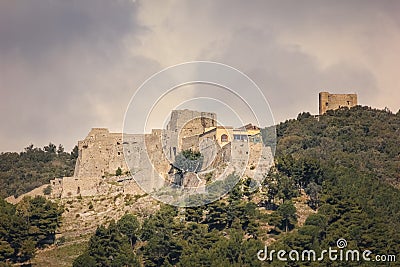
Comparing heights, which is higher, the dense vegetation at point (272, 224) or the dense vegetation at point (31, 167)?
the dense vegetation at point (31, 167)

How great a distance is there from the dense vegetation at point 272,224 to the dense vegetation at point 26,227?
2.93m

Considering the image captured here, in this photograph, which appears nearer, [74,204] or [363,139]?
[74,204]

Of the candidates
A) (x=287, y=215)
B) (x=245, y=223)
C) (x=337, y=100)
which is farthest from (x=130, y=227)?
(x=337, y=100)

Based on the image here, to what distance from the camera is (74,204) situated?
1960 inches

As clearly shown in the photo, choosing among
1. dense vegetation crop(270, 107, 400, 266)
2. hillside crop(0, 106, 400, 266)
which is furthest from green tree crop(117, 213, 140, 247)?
dense vegetation crop(270, 107, 400, 266)

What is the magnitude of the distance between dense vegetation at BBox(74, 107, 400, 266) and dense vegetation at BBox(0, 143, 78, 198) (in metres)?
21.0

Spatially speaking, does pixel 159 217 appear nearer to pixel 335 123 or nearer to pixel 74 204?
pixel 74 204

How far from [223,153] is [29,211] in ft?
35.9

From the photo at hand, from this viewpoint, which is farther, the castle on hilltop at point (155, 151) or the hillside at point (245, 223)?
the castle on hilltop at point (155, 151)

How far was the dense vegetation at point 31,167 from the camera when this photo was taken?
69625 mm

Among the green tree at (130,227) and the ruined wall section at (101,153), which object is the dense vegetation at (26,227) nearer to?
the green tree at (130,227)

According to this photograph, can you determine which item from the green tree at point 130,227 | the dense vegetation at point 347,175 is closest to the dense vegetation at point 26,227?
the green tree at point 130,227

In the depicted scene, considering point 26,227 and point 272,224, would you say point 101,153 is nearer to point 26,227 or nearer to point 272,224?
point 26,227

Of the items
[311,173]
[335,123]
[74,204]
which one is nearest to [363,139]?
[335,123]
